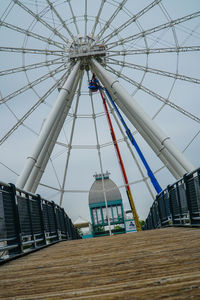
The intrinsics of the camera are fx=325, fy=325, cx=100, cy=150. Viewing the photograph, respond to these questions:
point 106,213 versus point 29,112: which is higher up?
point 29,112

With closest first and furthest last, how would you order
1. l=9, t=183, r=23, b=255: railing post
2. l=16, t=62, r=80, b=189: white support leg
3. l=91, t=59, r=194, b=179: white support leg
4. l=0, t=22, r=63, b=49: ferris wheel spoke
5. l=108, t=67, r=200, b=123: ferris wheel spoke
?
1. l=9, t=183, r=23, b=255: railing post
2. l=16, t=62, r=80, b=189: white support leg
3. l=91, t=59, r=194, b=179: white support leg
4. l=108, t=67, r=200, b=123: ferris wheel spoke
5. l=0, t=22, r=63, b=49: ferris wheel spoke

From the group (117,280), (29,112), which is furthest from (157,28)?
(117,280)

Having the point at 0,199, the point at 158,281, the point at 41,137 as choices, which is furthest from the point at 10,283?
the point at 41,137

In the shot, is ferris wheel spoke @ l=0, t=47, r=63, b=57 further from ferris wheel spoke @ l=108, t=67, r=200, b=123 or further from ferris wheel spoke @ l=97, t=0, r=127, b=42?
ferris wheel spoke @ l=108, t=67, r=200, b=123

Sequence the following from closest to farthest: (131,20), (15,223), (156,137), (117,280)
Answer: (117,280), (15,223), (156,137), (131,20)

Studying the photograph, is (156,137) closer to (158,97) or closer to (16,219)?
(158,97)

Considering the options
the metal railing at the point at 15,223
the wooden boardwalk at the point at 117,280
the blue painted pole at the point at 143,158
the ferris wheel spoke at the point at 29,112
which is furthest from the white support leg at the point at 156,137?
the wooden boardwalk at the point at 117,280

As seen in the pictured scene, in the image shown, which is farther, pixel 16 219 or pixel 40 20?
pixel 40 20

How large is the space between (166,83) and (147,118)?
6.26 metres

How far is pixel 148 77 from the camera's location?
19.2 metres

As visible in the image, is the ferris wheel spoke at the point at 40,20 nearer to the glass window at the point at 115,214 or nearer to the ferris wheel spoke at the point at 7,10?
the ferris wheel spoke at the point at 7,10

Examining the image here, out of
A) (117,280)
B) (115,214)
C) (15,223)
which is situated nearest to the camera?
(117,280)

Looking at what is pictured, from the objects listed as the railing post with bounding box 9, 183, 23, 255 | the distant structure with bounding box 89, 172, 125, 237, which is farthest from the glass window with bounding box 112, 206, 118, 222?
the railing post with bounding box 9, 183, 23, 255

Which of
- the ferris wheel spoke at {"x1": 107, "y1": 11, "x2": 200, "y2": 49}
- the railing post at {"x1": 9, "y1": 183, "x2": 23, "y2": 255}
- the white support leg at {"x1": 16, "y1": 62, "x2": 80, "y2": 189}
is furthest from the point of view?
the ferris wheel spoke at {"x1": 107, "y1": 11, "x2": 200, "y2": 49}
